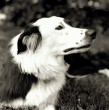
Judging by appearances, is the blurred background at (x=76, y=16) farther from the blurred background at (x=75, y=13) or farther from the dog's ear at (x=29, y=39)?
the dog's ear at (x=29, y=39)

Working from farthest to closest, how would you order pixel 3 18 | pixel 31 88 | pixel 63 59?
pixel 3 18 → pixel 63 59 → pixel 31 88

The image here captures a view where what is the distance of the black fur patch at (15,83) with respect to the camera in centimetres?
426

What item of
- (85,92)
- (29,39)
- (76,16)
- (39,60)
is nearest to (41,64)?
(39,60)

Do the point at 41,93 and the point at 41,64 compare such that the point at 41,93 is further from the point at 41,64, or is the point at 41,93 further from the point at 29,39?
the point at 29,39

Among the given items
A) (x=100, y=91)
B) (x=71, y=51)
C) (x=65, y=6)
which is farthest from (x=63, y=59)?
(x=65, y=6)

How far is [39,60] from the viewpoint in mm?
4309

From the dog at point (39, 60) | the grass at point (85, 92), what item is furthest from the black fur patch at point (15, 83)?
the grass at point (85, 92)

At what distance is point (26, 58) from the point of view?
4258 millimetres

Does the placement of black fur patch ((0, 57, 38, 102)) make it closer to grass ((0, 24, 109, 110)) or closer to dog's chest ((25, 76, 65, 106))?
dog's chest ((25, 76, 65, 106))

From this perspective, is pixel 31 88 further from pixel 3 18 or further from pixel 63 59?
pixel 3 18

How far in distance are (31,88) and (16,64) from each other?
0.36 metres

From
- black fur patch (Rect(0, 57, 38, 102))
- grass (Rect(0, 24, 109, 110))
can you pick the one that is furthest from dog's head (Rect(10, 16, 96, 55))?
grass (Rect(0, 24, 109, 110))

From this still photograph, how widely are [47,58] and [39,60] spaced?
12 centimetres

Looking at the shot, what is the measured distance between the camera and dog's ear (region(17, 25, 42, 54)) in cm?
418
